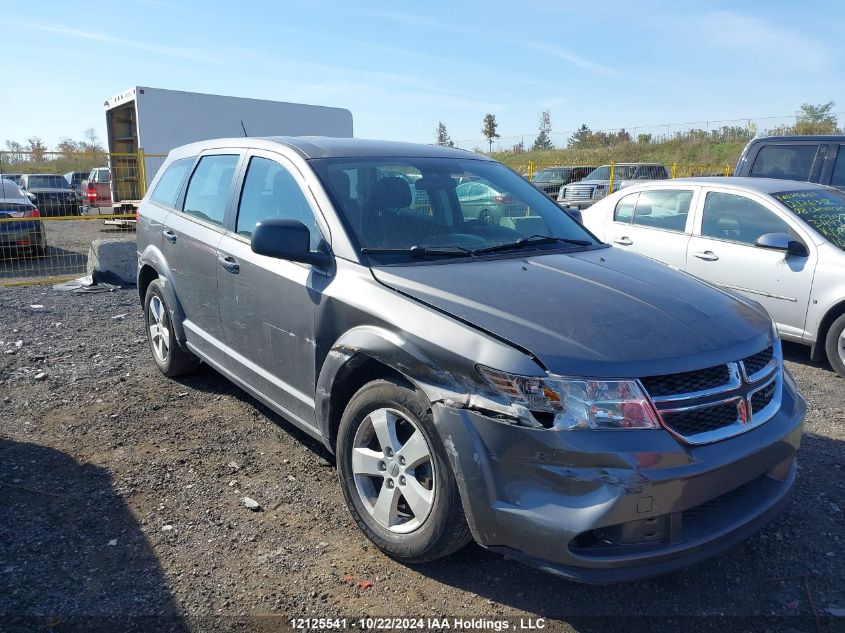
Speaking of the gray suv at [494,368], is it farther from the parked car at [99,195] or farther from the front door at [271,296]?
the parked car at [99,195]

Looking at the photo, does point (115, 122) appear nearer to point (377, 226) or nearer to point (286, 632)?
point (377, 226)

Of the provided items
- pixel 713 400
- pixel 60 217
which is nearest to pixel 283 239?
pixel 713 400

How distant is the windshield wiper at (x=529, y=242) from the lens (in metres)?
3.52

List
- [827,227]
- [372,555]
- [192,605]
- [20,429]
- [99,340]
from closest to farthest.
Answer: [192,605] < [372,555] < [20,429] < [827,227] < [99,340]

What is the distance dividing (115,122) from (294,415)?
16794 millimetres

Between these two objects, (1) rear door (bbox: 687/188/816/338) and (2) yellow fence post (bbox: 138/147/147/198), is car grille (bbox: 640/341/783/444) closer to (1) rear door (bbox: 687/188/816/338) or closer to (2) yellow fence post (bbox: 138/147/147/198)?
(1) rear door (bbox: 687/188/816/338)

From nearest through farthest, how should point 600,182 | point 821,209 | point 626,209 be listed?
point 821,209 < point 626,209 < point 600,182

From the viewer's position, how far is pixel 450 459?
8.48ft

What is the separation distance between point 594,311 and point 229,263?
7.48ft

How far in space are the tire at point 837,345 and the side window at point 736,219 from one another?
959 mm

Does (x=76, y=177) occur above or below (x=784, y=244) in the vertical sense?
below

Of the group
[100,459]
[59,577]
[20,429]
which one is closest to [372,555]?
[59,577]

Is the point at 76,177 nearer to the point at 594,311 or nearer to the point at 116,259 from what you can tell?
the point at 116,259

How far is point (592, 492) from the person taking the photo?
2375mm
